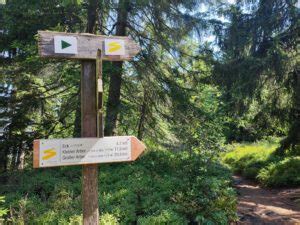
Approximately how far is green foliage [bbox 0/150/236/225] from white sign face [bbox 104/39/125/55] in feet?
8.52

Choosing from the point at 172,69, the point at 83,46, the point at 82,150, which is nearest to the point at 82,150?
the point at 82,150

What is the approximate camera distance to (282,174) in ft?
36.0

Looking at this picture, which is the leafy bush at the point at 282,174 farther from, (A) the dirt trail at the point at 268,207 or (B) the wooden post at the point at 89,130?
(B) the wooden post at the point at 89,130

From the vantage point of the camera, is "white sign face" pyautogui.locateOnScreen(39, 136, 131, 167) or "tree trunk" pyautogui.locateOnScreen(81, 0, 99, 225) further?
"tree trunk" pyautogui.locateOnScreen(81, 0, 99, 225)

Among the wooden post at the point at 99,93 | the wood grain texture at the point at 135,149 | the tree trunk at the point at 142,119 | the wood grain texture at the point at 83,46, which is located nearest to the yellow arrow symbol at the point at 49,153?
the wooden post at the point at 99,93

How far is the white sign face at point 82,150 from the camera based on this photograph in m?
3.37

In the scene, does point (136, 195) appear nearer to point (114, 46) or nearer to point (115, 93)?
point (114, 46)

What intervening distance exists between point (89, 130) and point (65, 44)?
923 mm

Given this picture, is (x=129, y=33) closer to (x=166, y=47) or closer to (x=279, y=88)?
(x=166, y=47)

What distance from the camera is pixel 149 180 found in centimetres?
733

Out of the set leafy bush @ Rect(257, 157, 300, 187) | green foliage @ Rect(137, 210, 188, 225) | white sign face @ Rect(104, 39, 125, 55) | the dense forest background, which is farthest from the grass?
white sign face @ Rect(104, 39, 125, 55)

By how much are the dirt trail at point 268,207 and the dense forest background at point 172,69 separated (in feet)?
4.45

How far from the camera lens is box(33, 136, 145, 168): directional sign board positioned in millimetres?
3352

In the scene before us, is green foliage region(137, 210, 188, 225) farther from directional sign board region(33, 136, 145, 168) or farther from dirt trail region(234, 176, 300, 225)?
directional sign board region(33, 136, 145, 168)
